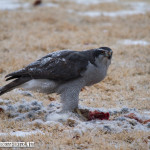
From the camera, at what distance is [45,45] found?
9961 millimetres

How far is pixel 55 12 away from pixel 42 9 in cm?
83

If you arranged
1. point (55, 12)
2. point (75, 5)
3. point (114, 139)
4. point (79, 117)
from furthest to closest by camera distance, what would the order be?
point (75, 5)
point (55, 12)
point (79, 117)
point (114, 139)

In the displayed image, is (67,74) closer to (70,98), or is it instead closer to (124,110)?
(70,98)

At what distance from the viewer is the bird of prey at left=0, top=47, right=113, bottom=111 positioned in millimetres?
5242

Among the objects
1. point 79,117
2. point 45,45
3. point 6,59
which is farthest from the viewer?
point 45,45

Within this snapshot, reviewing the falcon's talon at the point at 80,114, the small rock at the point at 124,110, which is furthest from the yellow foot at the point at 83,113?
the small rock at the point at 124,110

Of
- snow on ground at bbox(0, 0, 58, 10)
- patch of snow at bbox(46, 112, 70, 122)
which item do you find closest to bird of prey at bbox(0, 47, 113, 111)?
patch of snow at bbox(46, 112, 70, 122)

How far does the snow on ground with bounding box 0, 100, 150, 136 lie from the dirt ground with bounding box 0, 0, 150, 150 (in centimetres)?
15

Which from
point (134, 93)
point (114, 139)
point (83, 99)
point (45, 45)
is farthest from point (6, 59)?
point (114, 139)

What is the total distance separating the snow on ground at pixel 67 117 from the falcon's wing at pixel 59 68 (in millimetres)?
581

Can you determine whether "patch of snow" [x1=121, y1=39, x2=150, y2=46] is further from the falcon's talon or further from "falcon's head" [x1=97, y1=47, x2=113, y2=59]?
the falcon's talon

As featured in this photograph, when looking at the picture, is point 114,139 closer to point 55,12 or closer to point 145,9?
point 55,12

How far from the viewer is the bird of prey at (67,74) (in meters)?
5.24

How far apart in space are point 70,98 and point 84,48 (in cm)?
479
